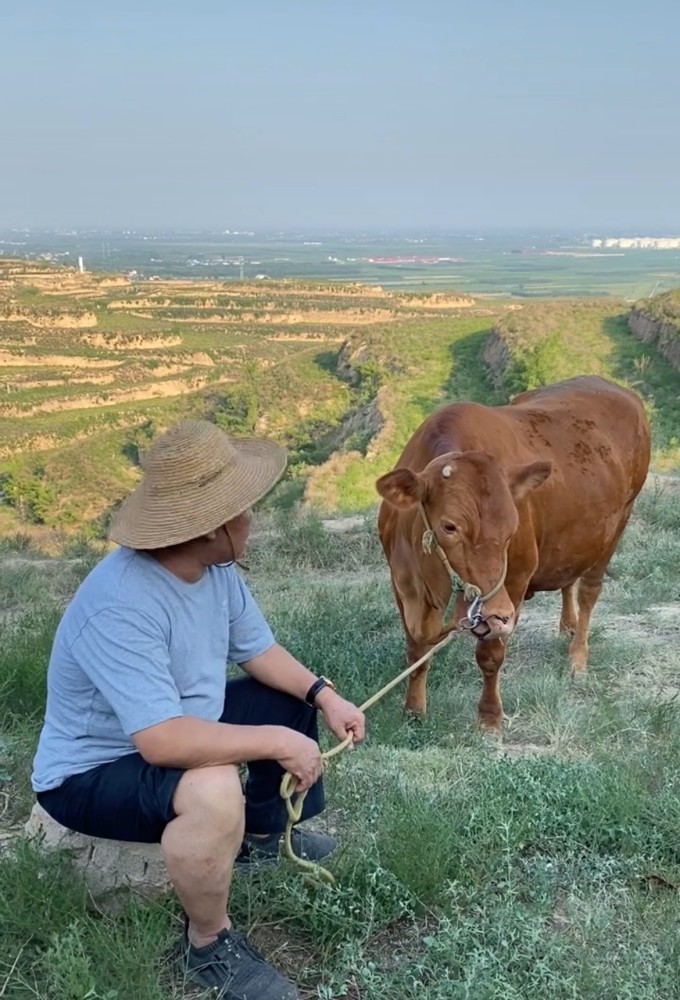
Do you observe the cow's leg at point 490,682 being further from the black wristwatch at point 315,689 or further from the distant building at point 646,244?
the distant building at point 646,244

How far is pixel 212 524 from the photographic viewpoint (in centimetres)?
262

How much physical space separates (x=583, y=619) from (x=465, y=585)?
2.32 meters

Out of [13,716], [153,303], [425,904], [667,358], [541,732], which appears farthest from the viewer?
[153,303]

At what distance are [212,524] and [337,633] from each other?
3474 mm

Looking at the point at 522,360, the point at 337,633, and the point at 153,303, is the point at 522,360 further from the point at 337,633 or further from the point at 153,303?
the point at 153,303

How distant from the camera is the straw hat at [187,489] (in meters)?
2.63

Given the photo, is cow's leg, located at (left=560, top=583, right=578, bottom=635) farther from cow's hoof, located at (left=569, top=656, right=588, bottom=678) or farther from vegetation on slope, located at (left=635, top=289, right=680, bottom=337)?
vegetation on slope, located at (left=635, top=289, right=680, bottom=337)

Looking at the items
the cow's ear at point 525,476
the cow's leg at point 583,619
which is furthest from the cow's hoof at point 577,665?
the cow's ear at point 525,476

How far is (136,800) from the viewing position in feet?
8.46

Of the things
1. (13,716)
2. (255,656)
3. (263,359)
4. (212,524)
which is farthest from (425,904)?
(263,359)

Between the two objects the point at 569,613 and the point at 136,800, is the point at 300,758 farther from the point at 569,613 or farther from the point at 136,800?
the point at 569,613

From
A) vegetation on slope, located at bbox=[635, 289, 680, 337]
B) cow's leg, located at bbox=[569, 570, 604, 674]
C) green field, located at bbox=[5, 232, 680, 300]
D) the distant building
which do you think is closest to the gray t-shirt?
cow's leg, located at bbox=[569, 570, 604, 674]

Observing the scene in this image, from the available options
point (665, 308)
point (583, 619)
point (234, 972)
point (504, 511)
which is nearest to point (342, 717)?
point (234, 972)

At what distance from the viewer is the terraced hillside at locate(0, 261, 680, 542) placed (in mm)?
30234
